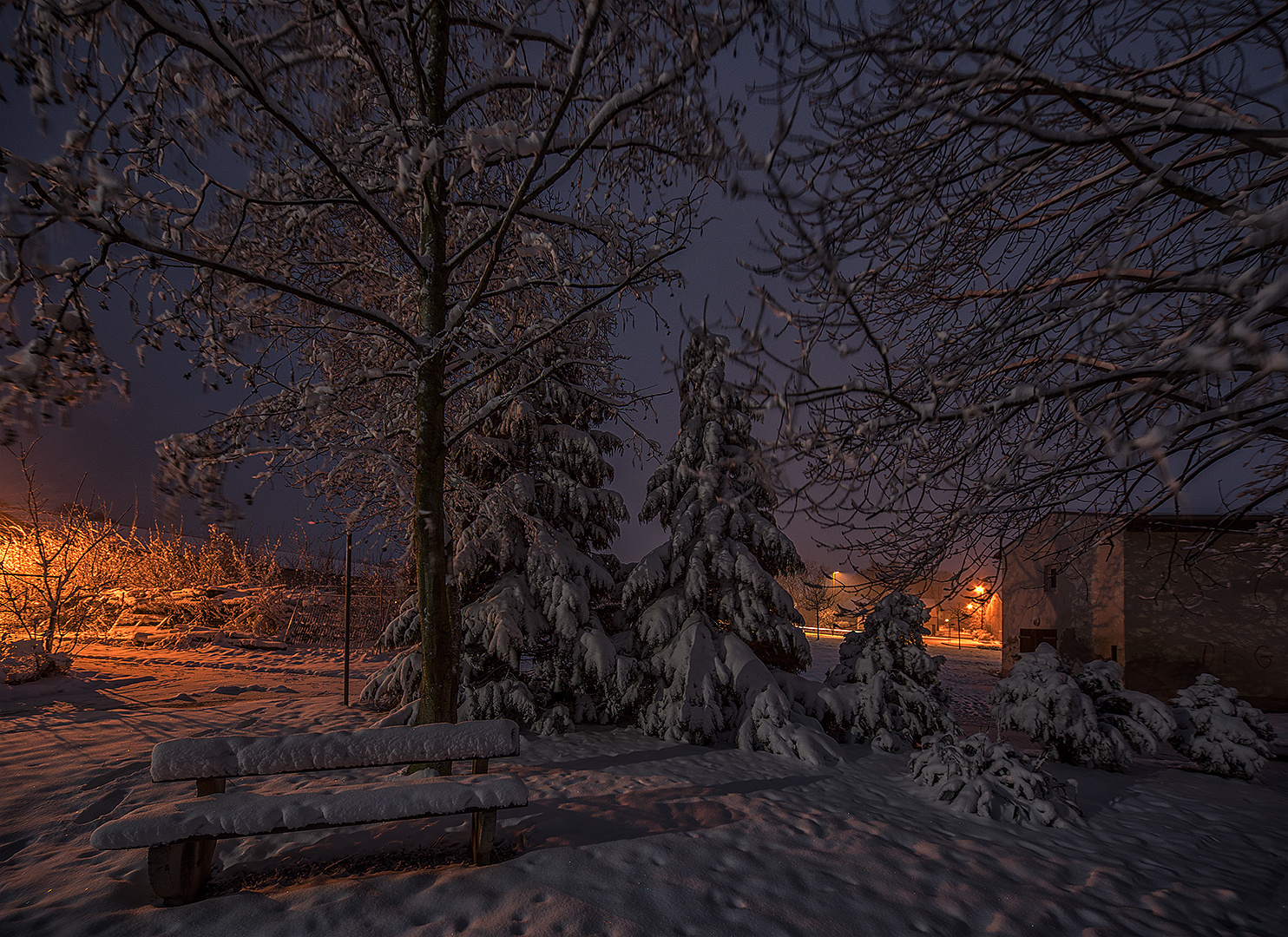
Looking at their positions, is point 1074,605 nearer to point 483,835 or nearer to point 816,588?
point 816,588

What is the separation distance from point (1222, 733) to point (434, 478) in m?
11.6

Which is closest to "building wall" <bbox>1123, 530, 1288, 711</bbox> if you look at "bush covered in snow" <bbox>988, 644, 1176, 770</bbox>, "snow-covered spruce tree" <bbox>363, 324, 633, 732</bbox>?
"bush covered in snow" <bbox>988, 644, 1176, 770</bbox>

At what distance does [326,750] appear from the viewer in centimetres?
387

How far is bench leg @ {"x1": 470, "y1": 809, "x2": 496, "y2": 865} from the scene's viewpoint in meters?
3.65

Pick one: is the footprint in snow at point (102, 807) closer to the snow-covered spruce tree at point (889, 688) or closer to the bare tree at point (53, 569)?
the bare tree at point (53, 569)

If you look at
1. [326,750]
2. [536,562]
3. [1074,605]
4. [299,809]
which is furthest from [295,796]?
[1074,605]

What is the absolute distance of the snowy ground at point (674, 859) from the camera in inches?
126

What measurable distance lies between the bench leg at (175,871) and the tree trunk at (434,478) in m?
2.09

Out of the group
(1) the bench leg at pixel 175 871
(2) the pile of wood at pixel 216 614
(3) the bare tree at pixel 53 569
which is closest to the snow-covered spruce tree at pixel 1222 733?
(1) the bench leg at pixel 175 871

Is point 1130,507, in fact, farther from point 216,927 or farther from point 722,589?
point 216,927

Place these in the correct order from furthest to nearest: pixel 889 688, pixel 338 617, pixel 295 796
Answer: pixel 338 617, pixel 889 688, pixel 295 796

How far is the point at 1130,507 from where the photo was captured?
4.36 meters

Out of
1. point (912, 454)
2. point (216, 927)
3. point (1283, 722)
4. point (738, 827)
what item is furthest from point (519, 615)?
point (1283, 722)

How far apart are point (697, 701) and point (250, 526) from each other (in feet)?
70.9
